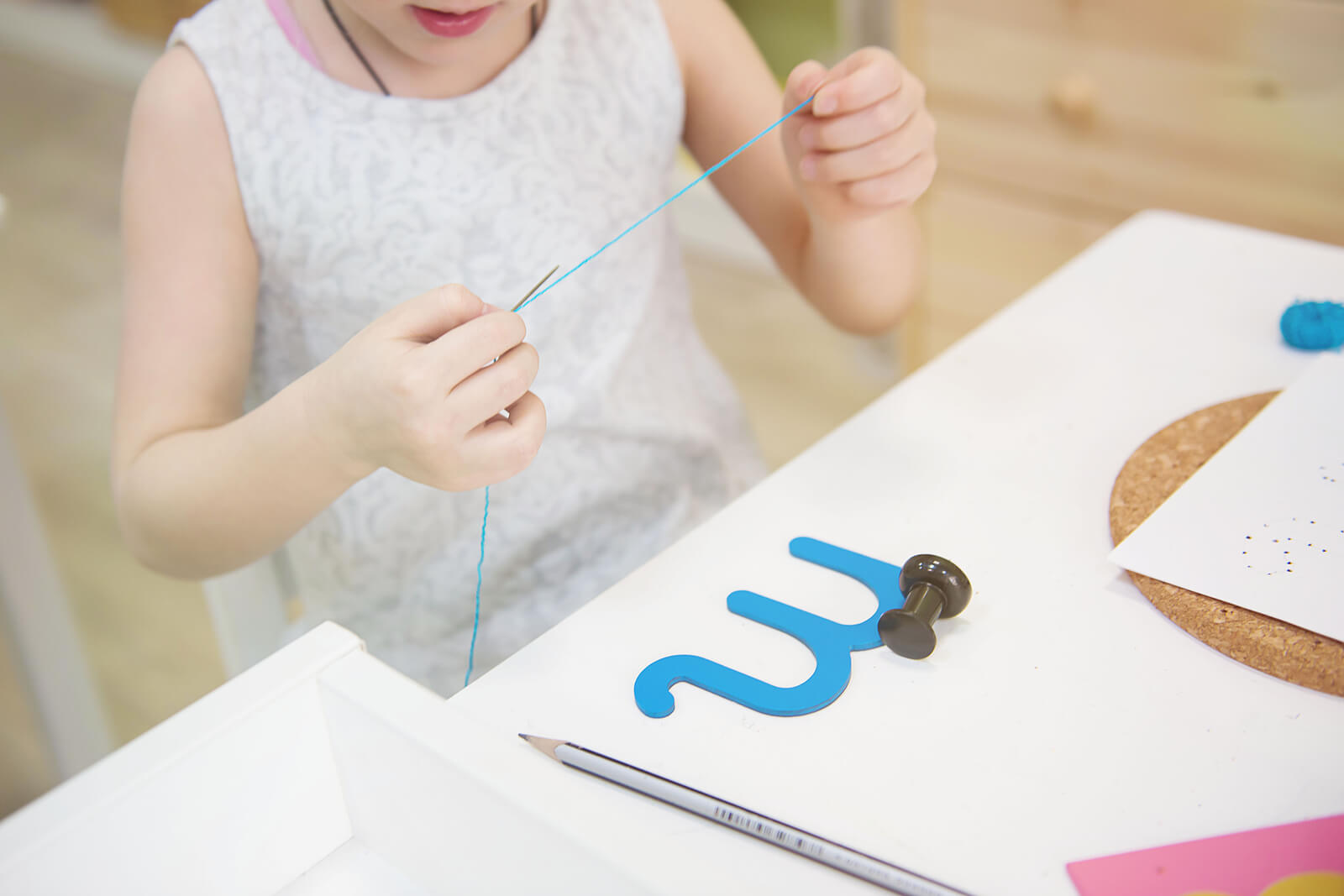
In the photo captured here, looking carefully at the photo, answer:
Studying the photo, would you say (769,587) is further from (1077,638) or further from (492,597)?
(492,597)

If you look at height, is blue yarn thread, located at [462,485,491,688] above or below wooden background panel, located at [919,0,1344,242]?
above

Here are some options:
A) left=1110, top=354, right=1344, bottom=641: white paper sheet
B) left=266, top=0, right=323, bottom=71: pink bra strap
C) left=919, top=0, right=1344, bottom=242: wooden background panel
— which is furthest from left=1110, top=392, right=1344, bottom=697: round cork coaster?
left=919, top=0, right=1344, bottom=242: wooden background panel

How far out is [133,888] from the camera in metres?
0.34

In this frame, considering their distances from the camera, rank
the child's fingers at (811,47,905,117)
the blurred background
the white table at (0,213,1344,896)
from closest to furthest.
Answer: the white table at (0,213,1344,896) < the child's fingers at (811,47,905,117) < the blurred background

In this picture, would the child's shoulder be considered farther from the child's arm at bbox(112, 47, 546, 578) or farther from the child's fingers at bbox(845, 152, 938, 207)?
the child's fingers at bbox(845, 152, 938, 207)

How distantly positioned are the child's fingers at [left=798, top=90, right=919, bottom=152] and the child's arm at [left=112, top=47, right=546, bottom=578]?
0.20 meters

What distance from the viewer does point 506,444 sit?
0.46 m

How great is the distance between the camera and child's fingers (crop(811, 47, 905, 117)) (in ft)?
1.78

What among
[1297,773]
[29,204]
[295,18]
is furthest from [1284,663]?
[29,204]

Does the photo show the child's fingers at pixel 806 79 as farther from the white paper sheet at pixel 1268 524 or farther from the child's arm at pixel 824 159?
the white paper sheet at pixel 1268 524

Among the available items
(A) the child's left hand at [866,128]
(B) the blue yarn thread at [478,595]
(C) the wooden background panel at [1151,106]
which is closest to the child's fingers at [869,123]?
(A) the child's left hand at [866,128]

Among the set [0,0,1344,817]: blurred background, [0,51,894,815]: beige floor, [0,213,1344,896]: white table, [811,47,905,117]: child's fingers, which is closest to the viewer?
[0,213,1344,896]: white table

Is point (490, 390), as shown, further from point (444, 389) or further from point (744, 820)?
point (744, 820)

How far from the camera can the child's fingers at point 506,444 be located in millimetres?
460
